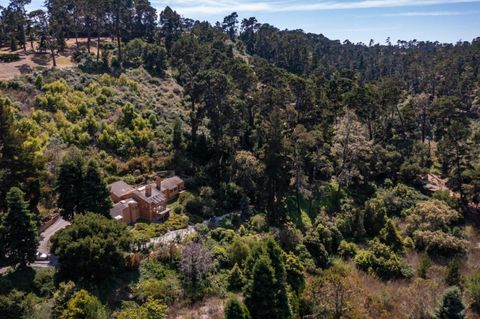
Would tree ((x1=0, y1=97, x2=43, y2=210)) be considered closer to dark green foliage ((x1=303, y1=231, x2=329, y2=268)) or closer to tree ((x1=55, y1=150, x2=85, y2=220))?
tree ((x1=55, y1=150, x2=85, y2=220))

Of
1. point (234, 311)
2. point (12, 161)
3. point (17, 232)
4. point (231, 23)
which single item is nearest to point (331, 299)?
point (234, 311)

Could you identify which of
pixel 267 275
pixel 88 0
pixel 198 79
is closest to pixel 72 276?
pixel 267 275

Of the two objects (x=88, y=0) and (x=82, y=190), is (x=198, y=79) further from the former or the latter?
(x=88, y=0)

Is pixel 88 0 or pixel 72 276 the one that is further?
pixel 88 0

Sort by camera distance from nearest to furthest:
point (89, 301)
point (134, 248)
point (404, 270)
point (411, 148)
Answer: point (89, 301), point (134, 248), point (404, 270), point (411, 148)

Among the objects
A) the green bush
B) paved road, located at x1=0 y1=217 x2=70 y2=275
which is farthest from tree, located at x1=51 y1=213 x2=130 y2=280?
the green bush
